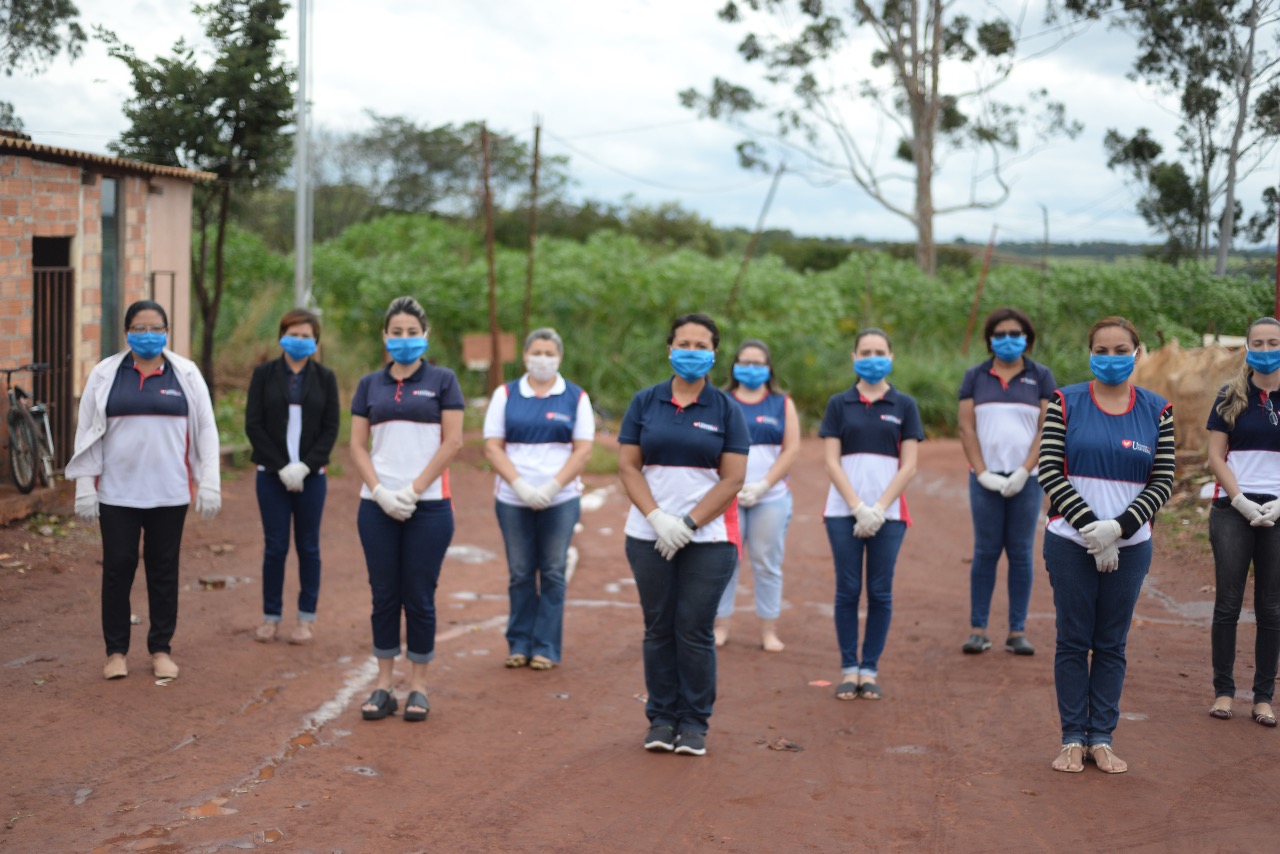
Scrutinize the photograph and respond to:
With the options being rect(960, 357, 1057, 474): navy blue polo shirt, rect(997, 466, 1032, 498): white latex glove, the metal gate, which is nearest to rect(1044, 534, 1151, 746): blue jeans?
rect(997, 466, 1032, 498): white latex glove

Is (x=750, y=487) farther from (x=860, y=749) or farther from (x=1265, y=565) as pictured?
(x=1265, y=565)

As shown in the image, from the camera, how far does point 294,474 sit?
7.74 m

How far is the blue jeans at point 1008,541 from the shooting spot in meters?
7.76

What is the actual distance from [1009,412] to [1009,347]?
40 centimetres

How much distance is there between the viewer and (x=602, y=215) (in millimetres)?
49500

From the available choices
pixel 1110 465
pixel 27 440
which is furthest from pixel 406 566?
pixel 27 440

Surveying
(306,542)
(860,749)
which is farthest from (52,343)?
(860,749)

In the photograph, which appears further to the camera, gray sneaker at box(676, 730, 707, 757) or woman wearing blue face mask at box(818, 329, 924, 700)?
woman wearing blue face mask at box(818, 329, 924, 700)

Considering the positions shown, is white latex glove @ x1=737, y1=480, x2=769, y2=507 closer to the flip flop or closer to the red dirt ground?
the red dirt ground

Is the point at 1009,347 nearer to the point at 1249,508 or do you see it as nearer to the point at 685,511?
the point at 1249,508

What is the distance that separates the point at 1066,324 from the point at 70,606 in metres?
16.8

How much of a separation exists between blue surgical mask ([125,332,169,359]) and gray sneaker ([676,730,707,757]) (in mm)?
3562

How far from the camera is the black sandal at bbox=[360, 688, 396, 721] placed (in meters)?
6.40

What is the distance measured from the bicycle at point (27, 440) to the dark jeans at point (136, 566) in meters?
4.11
